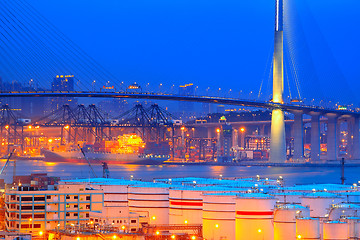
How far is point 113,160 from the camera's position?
2808 inches

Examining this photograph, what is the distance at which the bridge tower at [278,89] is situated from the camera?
54.6 m

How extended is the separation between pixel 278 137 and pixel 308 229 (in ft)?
121

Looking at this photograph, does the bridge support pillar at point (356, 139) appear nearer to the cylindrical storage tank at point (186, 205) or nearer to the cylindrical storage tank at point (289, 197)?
the cylindrical storage tank at point (289, 197)

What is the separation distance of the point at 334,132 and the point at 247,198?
41.1 m

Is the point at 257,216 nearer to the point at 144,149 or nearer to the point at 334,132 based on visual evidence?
the point at 334,132

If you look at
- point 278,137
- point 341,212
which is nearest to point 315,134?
point 278,137

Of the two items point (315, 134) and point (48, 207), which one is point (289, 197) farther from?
point (315, 134)

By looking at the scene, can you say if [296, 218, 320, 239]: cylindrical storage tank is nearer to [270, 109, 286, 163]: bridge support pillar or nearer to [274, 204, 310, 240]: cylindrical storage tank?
[274, 204, 310, 240]: cylindrical storage tank

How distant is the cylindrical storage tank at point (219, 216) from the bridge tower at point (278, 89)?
3479 cm

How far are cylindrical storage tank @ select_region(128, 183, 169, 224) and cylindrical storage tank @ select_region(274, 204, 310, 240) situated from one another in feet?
13.5

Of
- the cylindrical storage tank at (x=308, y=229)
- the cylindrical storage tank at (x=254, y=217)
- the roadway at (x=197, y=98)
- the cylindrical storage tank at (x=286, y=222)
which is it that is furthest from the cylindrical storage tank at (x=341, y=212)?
the roadway at (x=197, y=98)

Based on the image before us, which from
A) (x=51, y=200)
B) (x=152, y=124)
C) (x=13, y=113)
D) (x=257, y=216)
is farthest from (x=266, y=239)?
(x=13, y=113)

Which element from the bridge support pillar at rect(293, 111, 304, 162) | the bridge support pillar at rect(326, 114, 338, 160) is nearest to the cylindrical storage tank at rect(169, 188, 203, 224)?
the bridge support pillar at rect(293, 111, 304, 162)

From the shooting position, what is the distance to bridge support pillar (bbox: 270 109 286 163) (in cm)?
5494
